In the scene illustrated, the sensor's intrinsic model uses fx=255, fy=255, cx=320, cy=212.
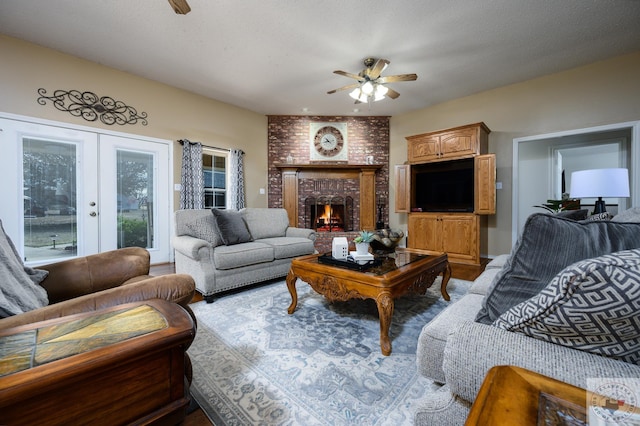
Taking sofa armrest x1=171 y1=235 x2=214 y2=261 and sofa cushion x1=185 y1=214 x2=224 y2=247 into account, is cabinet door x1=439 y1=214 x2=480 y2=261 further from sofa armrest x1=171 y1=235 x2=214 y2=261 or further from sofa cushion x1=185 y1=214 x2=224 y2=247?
sofa armrest x1=171 y1=235 x2=214 y2=261

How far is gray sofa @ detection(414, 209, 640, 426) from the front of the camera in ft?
1.80

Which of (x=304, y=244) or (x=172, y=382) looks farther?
(x=304, y=244)

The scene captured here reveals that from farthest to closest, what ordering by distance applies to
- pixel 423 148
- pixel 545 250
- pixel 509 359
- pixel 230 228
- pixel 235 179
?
pixel 235 179 < pixel 423 148 < pixel 230 228 < pixel 545 250 < pixel 509 359

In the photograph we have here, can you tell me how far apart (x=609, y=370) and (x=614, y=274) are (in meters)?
0.24

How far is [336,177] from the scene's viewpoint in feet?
18.2

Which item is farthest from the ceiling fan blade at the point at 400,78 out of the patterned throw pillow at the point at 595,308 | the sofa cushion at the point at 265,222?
the patterned throw pillow at the point at 595,308

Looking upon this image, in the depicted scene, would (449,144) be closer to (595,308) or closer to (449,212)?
(449,212)

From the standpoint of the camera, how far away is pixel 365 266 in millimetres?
1903

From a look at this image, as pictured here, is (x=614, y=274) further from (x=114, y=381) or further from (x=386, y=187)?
(x=386, y=187)

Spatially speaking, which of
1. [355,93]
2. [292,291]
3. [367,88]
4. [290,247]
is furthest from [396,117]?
[292,291]

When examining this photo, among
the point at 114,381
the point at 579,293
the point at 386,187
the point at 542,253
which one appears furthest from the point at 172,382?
the point at 386,187

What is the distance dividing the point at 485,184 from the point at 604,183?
1876 mm

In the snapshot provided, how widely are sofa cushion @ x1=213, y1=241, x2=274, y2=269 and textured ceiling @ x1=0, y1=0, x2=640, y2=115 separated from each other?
8.04 ft

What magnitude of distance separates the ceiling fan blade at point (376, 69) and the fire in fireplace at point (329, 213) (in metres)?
2.65
